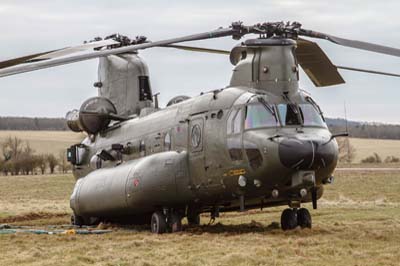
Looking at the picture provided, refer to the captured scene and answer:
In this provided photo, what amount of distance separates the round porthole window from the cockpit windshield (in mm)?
1690

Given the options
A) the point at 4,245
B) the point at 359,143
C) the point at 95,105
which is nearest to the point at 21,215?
the point at 95,105

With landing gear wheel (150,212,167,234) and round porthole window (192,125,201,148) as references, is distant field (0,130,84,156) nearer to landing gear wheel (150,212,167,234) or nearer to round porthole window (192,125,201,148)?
landing gear wheel (150,212,167,234)

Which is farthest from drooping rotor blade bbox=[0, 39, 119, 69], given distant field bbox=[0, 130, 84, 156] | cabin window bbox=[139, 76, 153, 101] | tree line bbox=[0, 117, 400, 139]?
tree line bbox=[0, 117, 400, 139]

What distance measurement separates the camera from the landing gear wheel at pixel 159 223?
1927cm

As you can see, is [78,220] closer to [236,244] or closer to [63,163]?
[236,244]

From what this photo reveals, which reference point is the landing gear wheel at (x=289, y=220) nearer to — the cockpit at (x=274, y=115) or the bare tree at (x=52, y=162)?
the cockpit at (x=274, y=115)

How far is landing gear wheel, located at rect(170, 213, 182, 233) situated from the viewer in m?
19.3

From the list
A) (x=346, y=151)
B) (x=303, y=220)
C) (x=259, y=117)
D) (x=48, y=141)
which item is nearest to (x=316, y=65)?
(x=259, y=117)

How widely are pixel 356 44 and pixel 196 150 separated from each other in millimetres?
4356

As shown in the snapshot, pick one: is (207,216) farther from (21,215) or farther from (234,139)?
(234,139)

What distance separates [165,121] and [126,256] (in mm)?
6989

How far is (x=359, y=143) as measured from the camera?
11794cm

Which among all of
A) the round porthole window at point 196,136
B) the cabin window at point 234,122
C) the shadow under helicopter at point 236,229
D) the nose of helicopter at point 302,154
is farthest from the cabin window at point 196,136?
the nose of helicopter at point 302,154

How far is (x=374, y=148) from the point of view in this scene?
4382 inches
